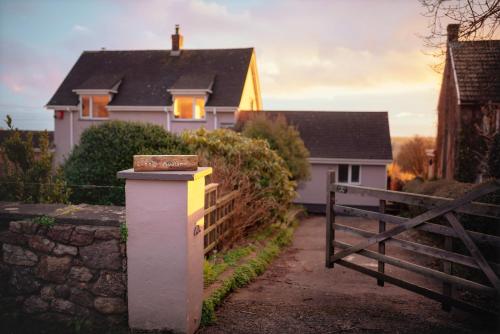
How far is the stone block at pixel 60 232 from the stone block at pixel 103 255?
10.3 inches

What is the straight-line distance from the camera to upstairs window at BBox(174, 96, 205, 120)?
25984mm

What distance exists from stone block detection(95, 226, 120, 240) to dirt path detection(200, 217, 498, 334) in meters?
1.42

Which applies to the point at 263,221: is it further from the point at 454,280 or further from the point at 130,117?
the point at 130,117

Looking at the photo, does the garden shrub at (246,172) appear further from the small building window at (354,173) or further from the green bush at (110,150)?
the small building window at (354,173)

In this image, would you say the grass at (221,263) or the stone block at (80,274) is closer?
the stone block at (80,274)

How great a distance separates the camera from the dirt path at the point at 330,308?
17.1 feet

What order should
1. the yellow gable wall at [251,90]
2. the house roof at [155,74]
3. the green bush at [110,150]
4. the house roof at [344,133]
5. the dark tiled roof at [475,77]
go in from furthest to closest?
1. the yellow gable wall at [251,90]
2. the house roof at [155,74]
3. the house roof at [344,133]
4. the dark tiled roof at [475,77]
5. the green bush at [110,150]

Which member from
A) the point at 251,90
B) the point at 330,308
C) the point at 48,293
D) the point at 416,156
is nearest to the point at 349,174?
the point at 416,156

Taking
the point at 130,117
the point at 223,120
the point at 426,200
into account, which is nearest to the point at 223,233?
the point at 426,200

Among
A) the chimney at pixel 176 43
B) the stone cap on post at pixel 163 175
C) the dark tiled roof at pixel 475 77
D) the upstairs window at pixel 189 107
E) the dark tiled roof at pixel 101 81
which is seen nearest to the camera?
the stone cap on post at pixel 163 175

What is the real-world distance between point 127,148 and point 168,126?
16619mm

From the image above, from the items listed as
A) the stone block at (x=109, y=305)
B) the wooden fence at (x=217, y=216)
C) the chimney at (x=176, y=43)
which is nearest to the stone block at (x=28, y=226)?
the stone block at (x=109, y=305)

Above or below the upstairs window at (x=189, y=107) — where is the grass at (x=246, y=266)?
below

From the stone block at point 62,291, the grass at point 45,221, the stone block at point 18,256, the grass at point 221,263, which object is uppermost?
the grass at point 45,221
